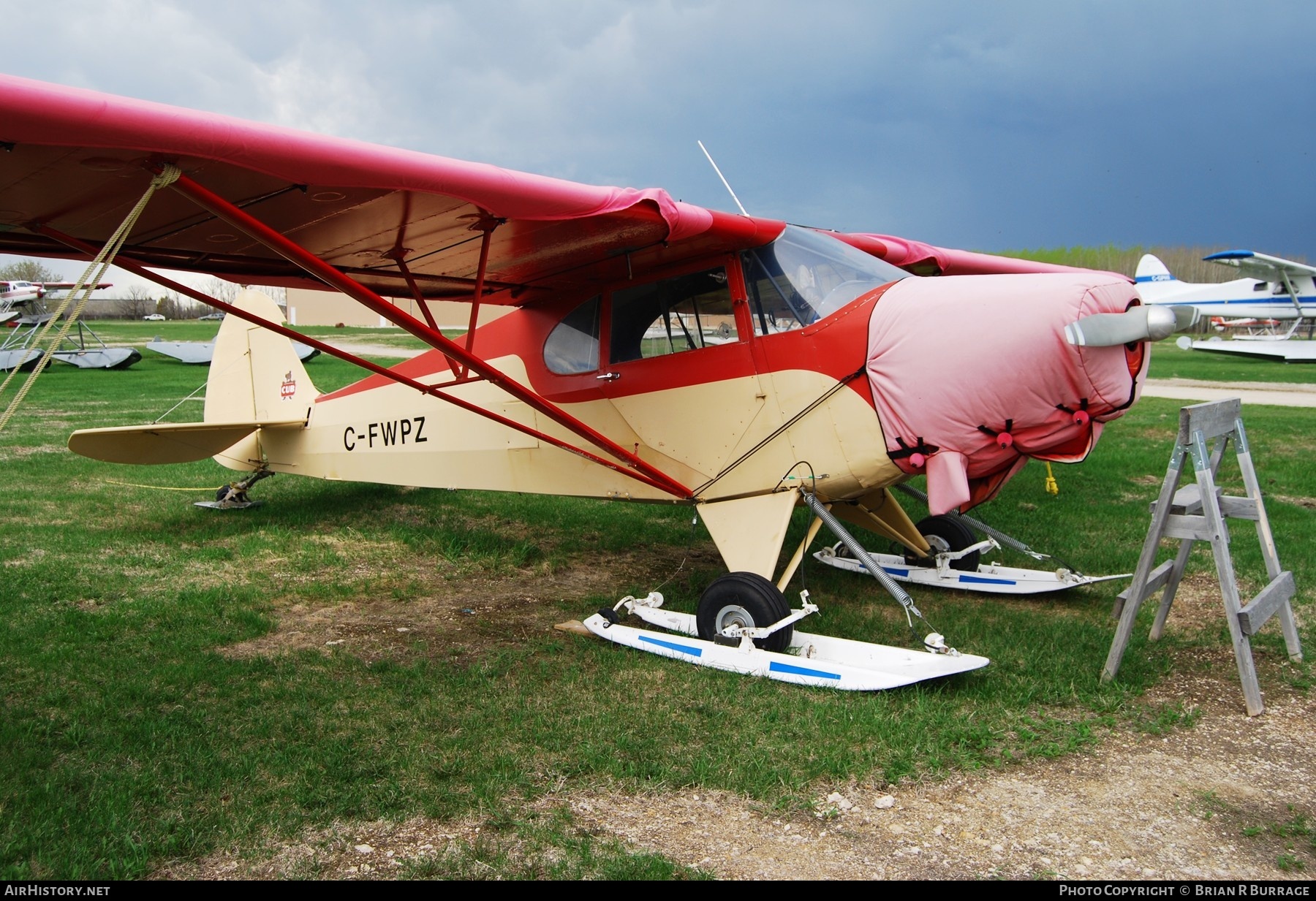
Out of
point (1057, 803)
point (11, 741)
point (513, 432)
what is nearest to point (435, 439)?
point (513, 432)

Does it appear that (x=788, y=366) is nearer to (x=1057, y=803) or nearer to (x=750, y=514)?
(x=750, y=514)

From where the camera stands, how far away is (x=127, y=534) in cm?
743

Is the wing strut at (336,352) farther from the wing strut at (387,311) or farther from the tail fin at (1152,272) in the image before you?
the tail fin at (1152,272)

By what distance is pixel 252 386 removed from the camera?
28.4ft

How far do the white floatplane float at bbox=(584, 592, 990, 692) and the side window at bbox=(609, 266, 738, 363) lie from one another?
5.41ft

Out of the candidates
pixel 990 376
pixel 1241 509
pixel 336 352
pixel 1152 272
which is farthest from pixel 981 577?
pixel 1152 272

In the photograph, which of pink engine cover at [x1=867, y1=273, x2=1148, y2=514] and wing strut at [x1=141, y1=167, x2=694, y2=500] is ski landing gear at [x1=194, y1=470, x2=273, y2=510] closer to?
wing strut at [x1=141, y1=167, x2=694, y2=500]

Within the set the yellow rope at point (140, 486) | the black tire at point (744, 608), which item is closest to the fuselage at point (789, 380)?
the black tire at point (744, 608)

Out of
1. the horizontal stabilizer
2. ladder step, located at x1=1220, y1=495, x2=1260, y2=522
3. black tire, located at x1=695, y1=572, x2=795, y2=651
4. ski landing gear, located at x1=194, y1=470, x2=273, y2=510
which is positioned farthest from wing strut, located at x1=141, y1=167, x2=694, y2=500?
ski landing gear, located at x1=194, y1=470, x2=273, y2=510

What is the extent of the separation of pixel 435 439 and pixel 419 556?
1041 millimetres

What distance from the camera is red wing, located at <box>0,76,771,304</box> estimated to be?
3.00 m

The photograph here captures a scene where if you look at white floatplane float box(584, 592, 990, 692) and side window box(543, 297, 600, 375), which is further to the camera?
side window box(543, 297, 600, 375)

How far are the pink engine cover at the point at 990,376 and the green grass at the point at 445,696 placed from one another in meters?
1.16

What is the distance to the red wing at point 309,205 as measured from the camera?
118 inches
